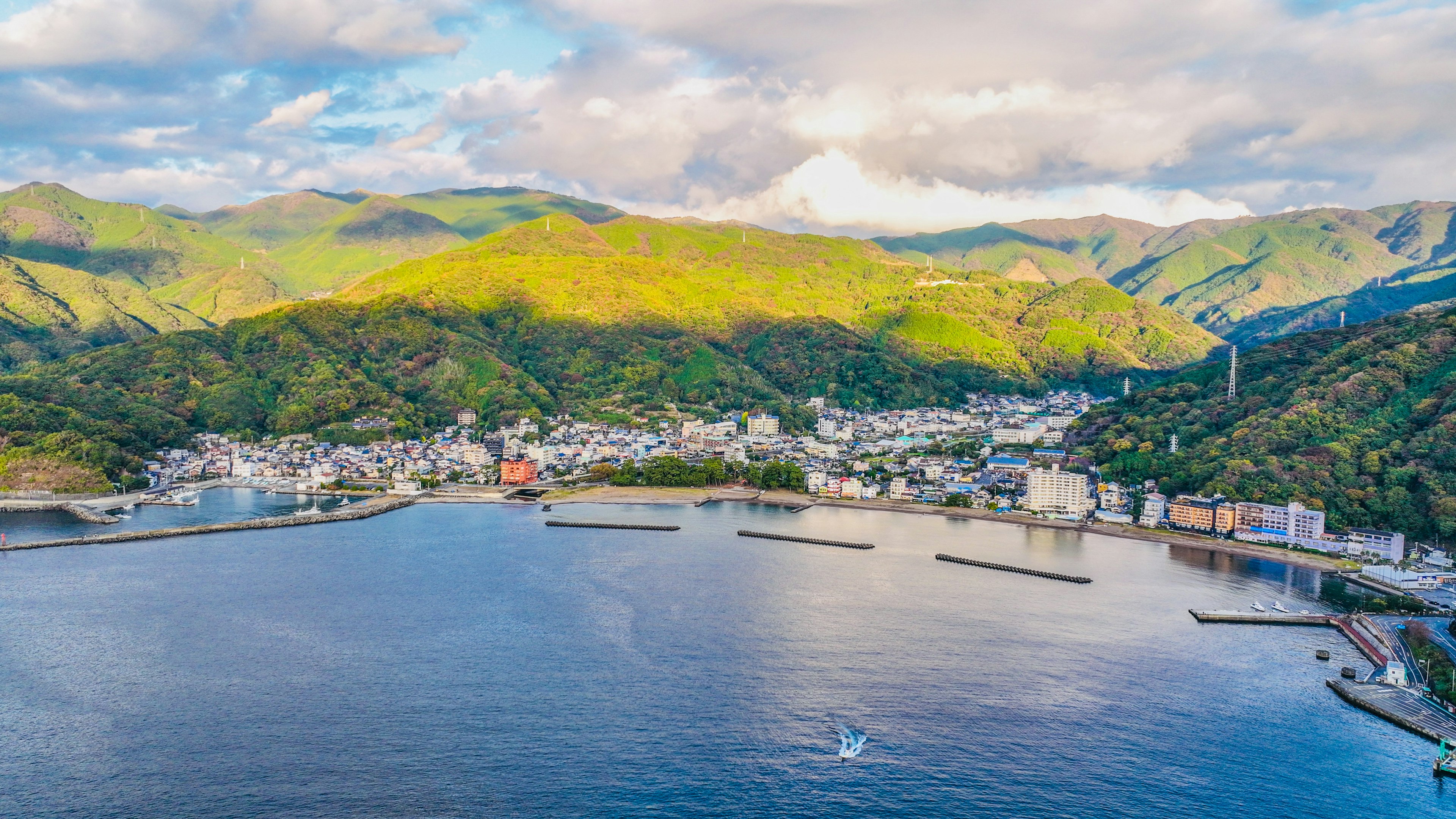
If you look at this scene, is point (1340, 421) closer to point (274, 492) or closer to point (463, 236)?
point (274, 492)

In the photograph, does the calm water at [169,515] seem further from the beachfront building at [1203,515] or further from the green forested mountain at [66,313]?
the green forested mountain at [66,313]

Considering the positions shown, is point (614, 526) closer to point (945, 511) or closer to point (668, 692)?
point (945, 511)

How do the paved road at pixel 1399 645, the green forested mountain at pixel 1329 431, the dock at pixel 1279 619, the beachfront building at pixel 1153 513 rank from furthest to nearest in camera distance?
1. the beachfront building at pixel 1153 513
2. the green forested mountain at pixel 1329 431
3. the dock at pixel 1279 619
4. the paved road at pixel 1399 645

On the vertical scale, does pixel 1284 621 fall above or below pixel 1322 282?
below

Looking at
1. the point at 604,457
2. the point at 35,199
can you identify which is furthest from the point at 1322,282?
the point at 35,199

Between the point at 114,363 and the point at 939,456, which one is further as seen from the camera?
the point at 114,363

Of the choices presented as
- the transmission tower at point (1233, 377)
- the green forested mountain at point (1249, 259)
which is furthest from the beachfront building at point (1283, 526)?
the green forested mountain at point (1249, 259)

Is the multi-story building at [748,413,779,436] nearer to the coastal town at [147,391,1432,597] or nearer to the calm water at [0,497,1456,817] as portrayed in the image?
the coastal town at [147,391,1432,597]
